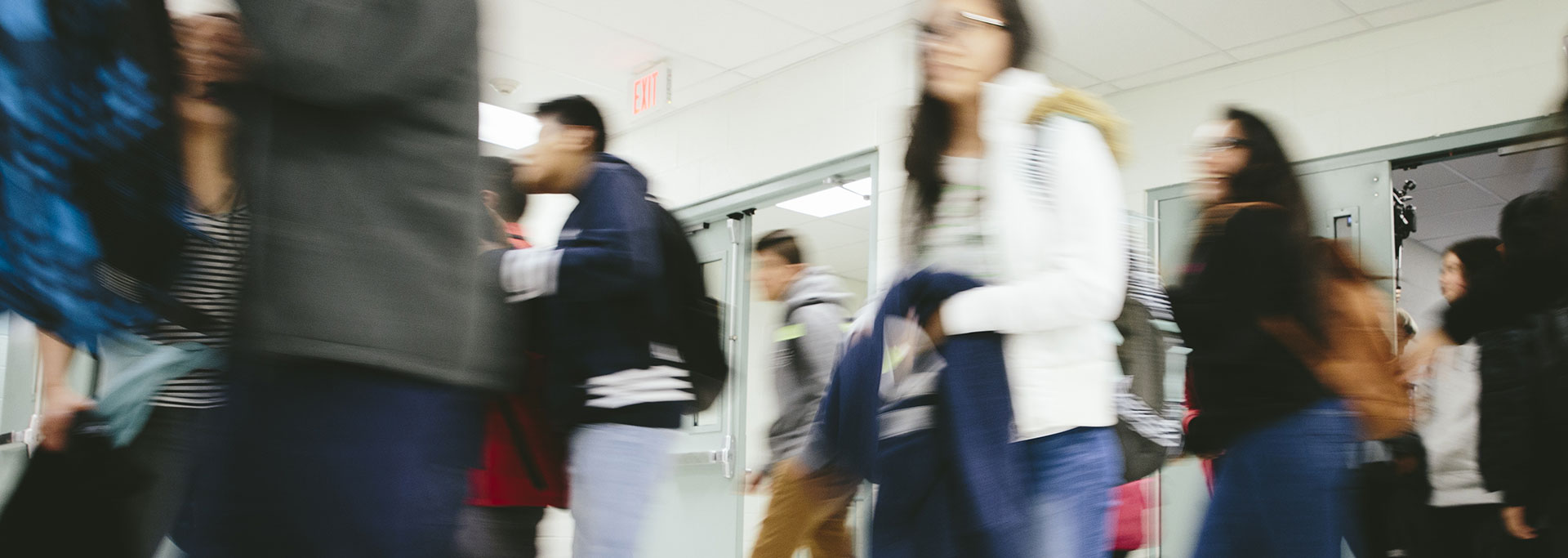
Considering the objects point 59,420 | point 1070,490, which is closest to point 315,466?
point 59,420

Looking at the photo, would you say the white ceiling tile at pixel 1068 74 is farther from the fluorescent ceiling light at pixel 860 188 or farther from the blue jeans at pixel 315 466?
the blue jeans at pixel 315 466

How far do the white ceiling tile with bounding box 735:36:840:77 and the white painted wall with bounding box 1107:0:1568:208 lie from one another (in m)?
1.68

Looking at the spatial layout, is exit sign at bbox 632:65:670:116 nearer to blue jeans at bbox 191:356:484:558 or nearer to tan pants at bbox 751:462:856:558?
tan pants at bbox 751:462:856:558

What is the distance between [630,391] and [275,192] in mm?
1205

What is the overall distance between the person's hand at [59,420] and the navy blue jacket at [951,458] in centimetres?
103

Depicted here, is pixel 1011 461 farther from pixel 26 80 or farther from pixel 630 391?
pixel 26 80

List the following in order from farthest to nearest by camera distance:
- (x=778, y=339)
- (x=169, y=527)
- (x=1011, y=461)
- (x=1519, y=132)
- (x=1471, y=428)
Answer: (x=1519, y=132), (x=1471, y=428), (x=778, y=339), (x=169, y=527), (x=1011, y=461)

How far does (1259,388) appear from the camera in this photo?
1.75m

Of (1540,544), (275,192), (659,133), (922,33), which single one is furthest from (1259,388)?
(659,133)

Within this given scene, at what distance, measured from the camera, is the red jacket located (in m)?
1.94

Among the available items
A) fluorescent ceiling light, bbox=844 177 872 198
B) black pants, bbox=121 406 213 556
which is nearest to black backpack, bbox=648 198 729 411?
black pants, bbox=121 406 213 556

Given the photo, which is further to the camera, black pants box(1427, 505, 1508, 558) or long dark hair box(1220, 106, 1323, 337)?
black pants box(1427, 505, 1508, 558)

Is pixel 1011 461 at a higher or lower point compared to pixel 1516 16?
lower

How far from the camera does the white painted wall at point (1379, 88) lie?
14.2ft
